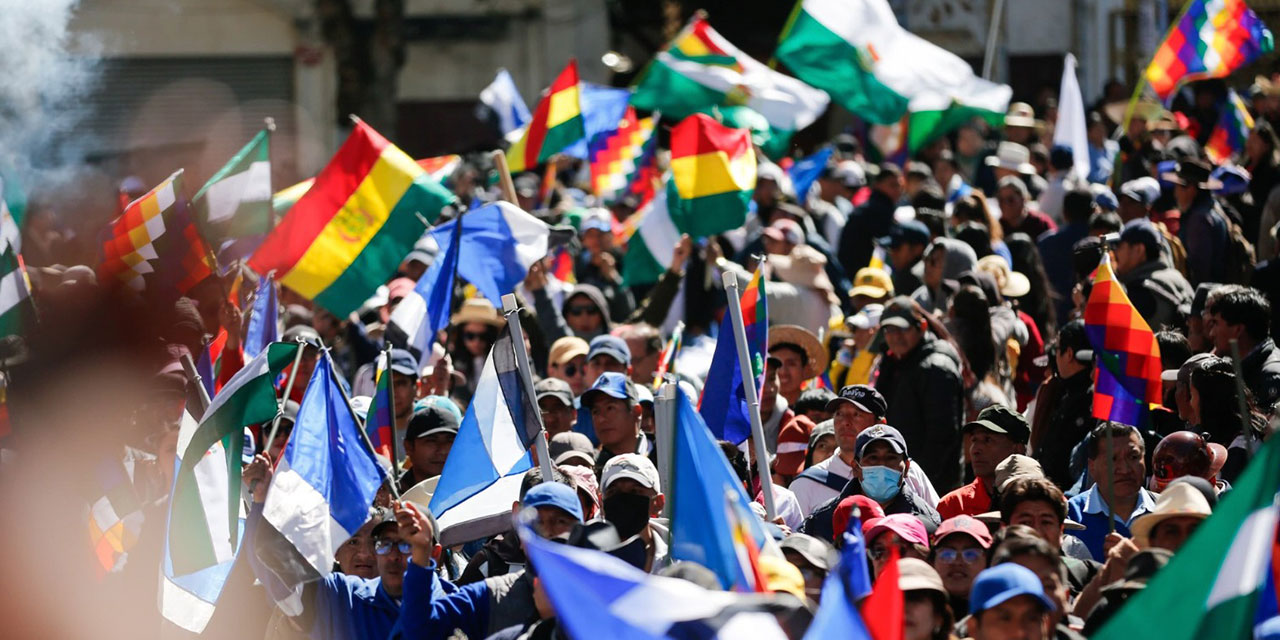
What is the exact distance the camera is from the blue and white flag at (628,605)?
14.3ft

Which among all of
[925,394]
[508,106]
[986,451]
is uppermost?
[986,451]

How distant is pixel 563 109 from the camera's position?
1227 centimetres

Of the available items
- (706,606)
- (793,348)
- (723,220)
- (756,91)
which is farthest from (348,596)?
(756,91)

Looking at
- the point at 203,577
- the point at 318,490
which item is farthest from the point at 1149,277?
the point at 203,577

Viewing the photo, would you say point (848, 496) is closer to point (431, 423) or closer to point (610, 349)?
point (431, 423)

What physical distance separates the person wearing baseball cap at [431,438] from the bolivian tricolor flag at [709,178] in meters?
3.56

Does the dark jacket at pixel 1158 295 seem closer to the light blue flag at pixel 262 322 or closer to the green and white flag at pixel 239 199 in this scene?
the light blue flag at pixel 262 322

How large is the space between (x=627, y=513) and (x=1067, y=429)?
2.58 metres

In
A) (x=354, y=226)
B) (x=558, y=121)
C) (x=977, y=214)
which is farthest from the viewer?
(x=558, y=121)

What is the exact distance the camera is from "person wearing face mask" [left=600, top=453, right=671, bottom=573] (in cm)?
604

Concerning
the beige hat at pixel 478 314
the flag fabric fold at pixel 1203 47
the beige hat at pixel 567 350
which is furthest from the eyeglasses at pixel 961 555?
the flag fabric fold at pixel 1203 47

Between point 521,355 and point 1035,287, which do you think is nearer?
point 521,355

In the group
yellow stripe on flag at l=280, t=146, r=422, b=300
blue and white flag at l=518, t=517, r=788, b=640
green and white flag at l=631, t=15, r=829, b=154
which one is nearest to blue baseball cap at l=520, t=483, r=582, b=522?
blue and white flag at l=518, t=517, r=788, b=640

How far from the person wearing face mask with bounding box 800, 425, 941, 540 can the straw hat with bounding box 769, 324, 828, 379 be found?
223cm
